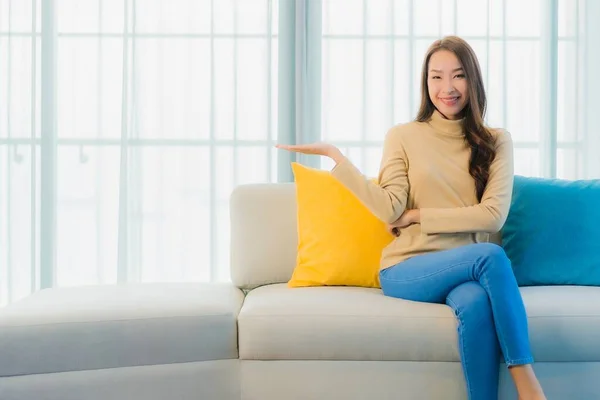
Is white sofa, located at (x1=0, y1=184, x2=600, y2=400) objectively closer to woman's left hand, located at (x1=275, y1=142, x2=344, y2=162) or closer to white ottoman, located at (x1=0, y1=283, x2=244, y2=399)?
white ottoman, located at (x1=0, y1=283, x2=244, y2=399)

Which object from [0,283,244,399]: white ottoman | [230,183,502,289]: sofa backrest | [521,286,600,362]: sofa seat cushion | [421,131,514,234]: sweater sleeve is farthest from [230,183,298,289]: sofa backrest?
[521,286,600,362]: sofa seat cushion

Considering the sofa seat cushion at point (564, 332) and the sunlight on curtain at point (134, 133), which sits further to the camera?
the sunlight on curtain at point (134, 133)

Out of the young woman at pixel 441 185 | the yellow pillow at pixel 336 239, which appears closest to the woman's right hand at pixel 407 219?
the young woman at pixel 441 185

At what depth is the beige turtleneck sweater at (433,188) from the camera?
7.70ft

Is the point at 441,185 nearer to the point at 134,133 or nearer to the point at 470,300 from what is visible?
the point at 470,300

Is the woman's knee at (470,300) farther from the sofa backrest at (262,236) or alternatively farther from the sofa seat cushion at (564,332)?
the sofa backrest at (262,236)

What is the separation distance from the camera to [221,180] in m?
3.33

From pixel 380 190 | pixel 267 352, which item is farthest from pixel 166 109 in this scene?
pixel 267 352

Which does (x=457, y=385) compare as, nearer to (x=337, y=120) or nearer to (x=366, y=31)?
(x=337, y=120)

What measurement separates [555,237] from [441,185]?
0.53 metres

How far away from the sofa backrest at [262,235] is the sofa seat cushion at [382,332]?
19.2 inches

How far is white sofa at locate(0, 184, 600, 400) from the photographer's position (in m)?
2.09

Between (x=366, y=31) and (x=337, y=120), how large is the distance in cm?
44

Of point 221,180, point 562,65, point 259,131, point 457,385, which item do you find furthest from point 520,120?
Result: point 457,385
